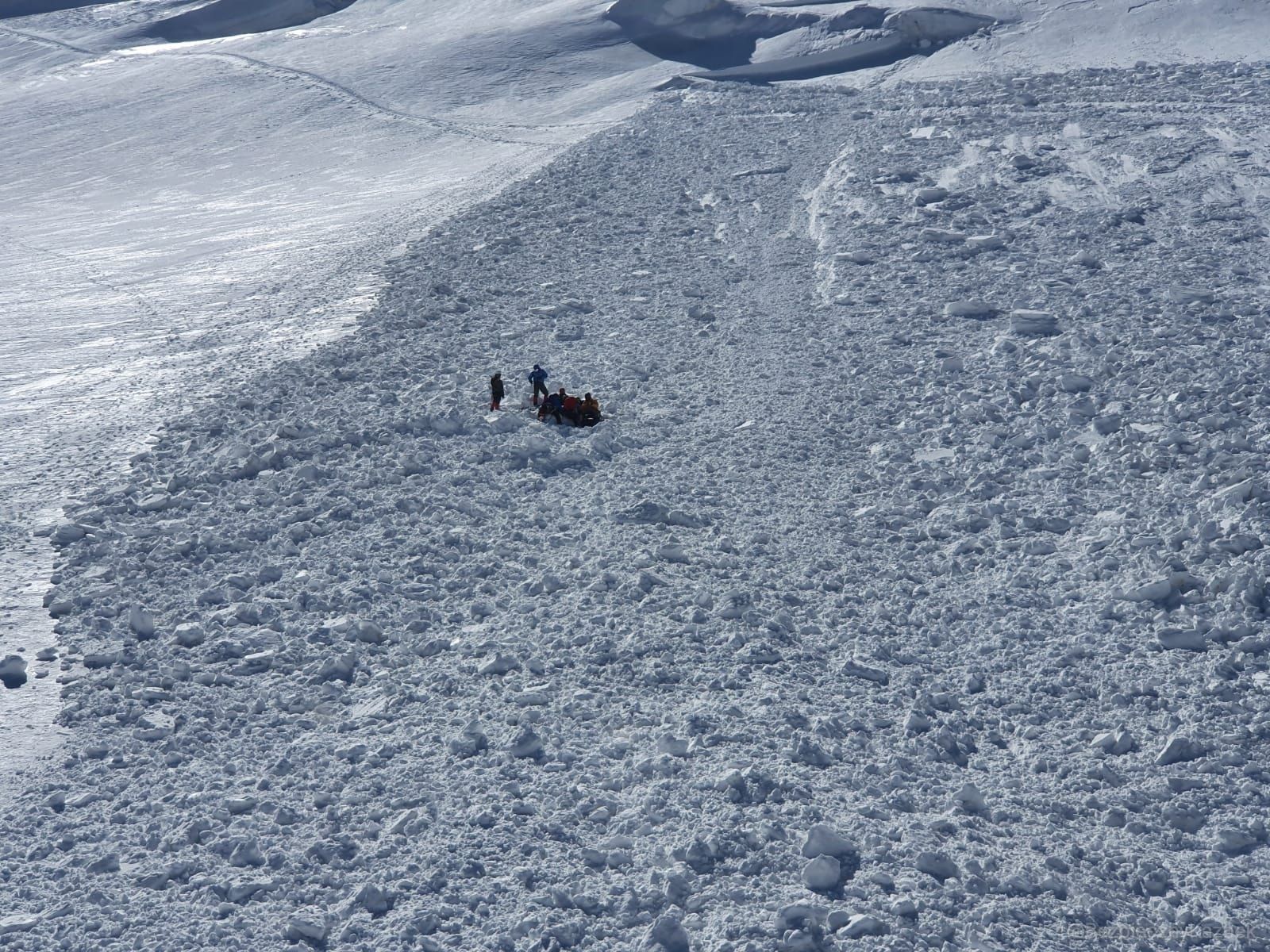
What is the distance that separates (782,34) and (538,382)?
70.0ft

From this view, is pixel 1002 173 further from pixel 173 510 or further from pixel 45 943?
pixel 45 943

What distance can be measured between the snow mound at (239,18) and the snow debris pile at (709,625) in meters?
26.6

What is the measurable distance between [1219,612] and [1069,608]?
41.4 inches

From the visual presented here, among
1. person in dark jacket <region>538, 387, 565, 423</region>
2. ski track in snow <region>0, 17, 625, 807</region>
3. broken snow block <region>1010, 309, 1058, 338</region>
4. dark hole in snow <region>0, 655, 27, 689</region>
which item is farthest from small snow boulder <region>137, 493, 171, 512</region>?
broken snow block <region>1010, 309, 1058, 338</region>

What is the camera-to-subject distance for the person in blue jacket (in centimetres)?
1223

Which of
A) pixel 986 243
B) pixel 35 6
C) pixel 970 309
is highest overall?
pixel 35 6

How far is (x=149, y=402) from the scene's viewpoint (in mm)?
13234

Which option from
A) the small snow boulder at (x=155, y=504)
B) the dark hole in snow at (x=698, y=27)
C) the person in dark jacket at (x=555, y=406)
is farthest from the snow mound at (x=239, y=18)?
the small snow boulder at (x=155, y=504)

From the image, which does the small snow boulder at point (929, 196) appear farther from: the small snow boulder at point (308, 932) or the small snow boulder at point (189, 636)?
the small snow boulder at point (308, 932)

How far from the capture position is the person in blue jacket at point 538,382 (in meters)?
12.2

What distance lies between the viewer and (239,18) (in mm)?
38344

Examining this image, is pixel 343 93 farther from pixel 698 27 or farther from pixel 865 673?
pixel 865 673

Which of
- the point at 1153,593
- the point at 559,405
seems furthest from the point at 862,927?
the point at 559,405

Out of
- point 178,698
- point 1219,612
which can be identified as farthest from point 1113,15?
point 178,698
